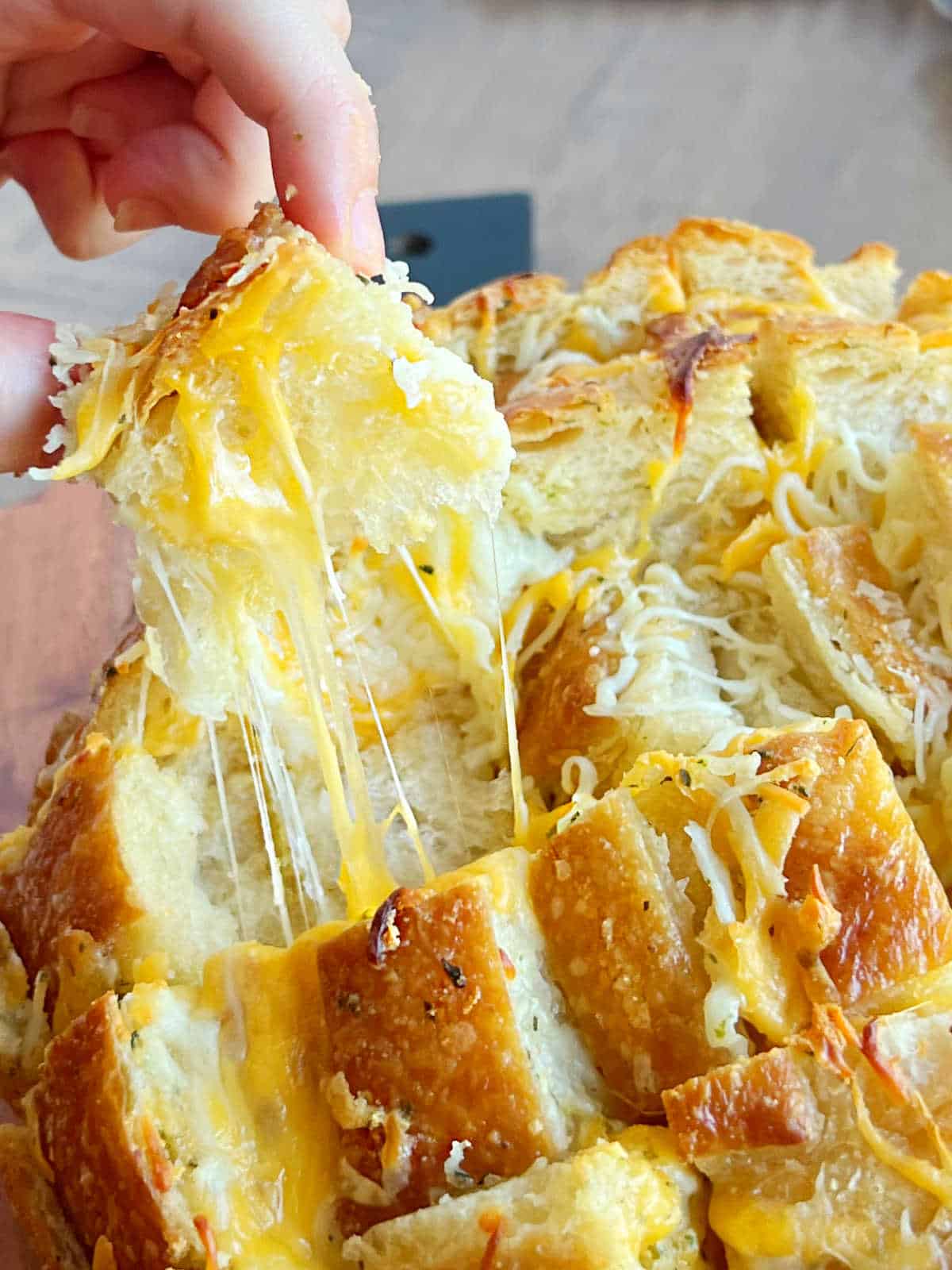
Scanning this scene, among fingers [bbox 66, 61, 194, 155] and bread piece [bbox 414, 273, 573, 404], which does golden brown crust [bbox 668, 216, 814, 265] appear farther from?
fingers [bbox 66, 61, 194, 155]

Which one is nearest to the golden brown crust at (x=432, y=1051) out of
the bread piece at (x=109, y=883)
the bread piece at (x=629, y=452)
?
the bread piece at (x=109, y=883)

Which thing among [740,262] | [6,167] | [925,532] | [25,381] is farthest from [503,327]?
[6,167]

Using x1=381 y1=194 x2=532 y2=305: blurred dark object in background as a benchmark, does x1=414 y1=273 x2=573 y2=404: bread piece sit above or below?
above

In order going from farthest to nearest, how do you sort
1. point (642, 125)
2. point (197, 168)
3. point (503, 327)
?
1. point (642, 125)
2. point (503, 327)
3. point (197, 168)

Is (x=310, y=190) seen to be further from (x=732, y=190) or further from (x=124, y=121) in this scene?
(x=732, y=190)

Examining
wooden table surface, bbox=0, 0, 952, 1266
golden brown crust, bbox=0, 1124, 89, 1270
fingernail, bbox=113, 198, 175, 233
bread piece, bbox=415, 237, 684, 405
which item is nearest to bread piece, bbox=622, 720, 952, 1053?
golden brown crust, bbox=0, 1124, 89, 1270

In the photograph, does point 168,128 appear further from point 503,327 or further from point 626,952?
point 626,952

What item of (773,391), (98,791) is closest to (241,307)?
(98,791)
